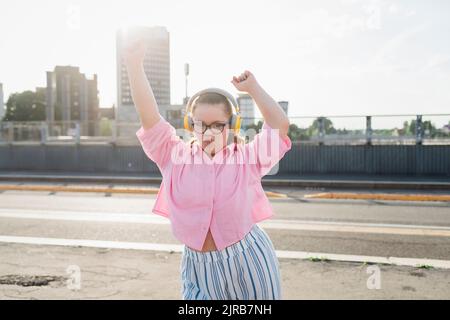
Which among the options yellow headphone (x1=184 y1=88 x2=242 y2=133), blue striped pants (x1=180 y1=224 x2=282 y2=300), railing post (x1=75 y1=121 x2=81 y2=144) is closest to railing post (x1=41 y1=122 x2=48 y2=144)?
railing post (x1=75 y1=121 x2=81 y2=144)

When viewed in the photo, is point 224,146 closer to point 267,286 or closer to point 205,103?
point 205,103

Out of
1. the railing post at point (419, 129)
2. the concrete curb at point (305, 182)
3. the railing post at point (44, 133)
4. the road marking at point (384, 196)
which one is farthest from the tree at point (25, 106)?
the road marking at point (384, 196)

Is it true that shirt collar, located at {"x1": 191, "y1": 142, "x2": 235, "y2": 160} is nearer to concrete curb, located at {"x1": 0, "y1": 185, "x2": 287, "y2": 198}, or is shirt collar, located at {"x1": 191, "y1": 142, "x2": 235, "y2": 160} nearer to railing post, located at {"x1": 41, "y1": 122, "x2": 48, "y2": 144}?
concrete curb, located at {"x1": 0, "y1": 185, "x2": 287, "y2": 198}

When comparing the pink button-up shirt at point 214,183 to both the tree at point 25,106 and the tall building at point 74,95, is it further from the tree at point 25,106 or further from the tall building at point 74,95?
the tall building at point 74,95

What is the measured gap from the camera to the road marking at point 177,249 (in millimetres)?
6105

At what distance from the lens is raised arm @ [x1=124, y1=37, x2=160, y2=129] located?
2240mm

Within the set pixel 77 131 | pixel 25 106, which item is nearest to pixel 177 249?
pixel 77 131

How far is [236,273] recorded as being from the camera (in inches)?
88.2

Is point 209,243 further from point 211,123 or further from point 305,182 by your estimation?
point 305,182

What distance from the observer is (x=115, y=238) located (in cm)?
769

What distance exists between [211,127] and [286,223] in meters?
6.71

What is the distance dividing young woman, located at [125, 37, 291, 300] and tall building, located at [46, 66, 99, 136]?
385 ft

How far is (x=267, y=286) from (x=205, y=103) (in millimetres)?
860
